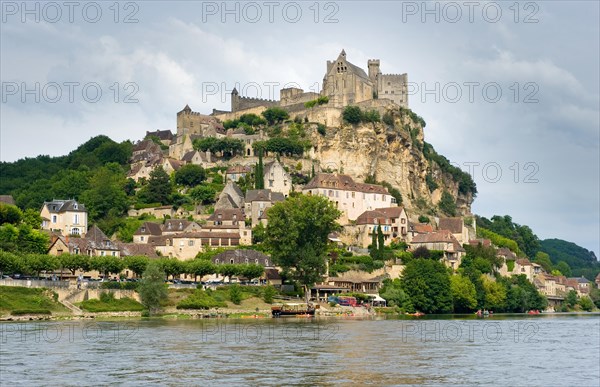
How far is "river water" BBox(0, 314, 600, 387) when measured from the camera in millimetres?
41750

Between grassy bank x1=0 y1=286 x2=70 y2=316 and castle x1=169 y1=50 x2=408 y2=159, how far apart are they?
6202cm

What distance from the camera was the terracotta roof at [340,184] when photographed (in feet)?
419

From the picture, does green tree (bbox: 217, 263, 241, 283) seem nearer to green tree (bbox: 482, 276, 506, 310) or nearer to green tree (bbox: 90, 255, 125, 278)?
green tree (bbox: 90, 255, 125, 278)

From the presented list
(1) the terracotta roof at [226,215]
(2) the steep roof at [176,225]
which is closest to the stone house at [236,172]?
(1) the terracotta roof at [226,215]

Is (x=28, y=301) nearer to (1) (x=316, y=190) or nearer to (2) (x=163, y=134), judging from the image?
(1) (x=316, y=190)

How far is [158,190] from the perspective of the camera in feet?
436

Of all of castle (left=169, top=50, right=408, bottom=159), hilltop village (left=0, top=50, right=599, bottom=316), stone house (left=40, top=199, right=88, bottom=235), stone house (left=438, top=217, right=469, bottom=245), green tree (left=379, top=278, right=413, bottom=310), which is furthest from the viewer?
castle (left=169, top=50, right=408, bottom=159)

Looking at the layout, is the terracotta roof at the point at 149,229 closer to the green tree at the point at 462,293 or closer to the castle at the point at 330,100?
the castle at the point at 330,100

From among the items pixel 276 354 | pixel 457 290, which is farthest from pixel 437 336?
pixel 457 290

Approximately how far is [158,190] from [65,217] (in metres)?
16.8

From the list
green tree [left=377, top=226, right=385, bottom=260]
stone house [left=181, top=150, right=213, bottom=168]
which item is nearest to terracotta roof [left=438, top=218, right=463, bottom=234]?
green tree [left=377, top=226, right=385, bottom=260]

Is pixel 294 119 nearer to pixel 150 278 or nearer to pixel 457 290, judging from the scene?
pixel 457 290

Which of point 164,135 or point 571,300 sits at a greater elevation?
point 164,135

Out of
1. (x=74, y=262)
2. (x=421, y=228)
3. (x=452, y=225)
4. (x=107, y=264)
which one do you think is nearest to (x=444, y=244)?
(x=421, y=228)
